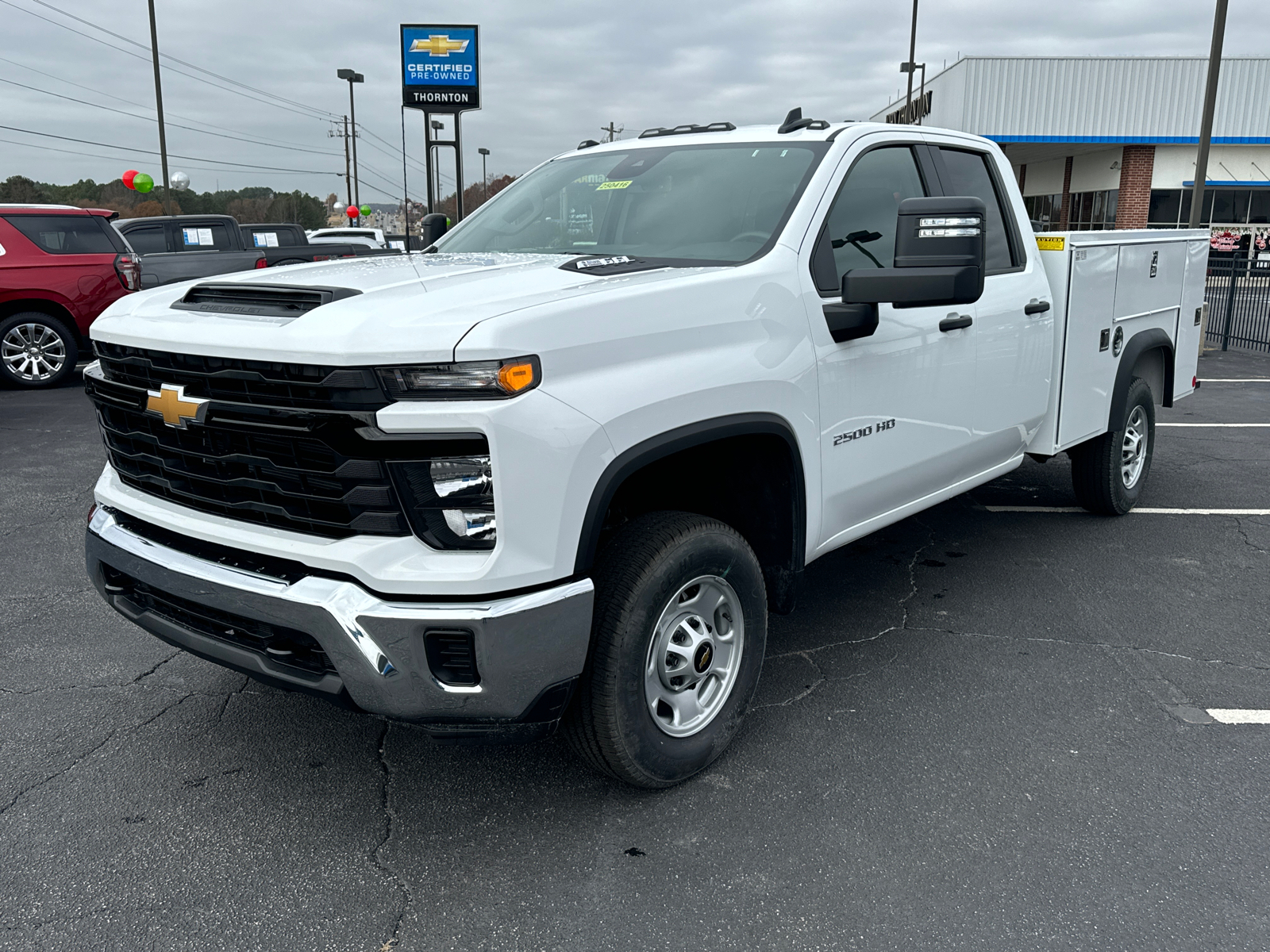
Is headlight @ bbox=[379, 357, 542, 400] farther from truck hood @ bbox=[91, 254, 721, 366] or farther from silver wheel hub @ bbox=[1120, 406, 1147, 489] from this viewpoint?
silver wheel hub @ bbox=[1120, 406, 1147, 489]

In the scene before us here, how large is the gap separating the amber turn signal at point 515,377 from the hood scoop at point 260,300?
57cm

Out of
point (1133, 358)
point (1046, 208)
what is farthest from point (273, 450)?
point (1046, 208)

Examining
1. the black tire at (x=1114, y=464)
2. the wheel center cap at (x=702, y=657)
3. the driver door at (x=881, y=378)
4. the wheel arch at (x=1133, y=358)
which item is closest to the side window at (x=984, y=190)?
the driver door at (x=881, y=378)

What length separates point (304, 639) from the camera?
2574 millimetres

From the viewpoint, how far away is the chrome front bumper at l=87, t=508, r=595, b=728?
244cm

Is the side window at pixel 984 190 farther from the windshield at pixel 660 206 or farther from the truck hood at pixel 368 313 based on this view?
the truck hood at pixel 368 313

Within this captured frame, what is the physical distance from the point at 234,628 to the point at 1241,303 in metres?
16.4

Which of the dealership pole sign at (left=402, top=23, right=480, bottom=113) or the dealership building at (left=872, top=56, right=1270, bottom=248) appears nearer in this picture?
the dealership pole sign at (left=402, top=23, right=480, bottom=113)

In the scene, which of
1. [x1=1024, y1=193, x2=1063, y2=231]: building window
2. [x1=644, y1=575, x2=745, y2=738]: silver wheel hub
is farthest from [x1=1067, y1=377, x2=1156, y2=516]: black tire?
[x1=1024, y1=193, x2=1063, y2=231]: building window

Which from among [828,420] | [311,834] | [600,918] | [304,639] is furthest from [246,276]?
[600,918]

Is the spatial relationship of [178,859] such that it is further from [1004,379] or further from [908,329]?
[1004,379]

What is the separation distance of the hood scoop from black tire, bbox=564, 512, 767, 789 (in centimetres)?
103

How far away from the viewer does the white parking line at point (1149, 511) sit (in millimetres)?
6262

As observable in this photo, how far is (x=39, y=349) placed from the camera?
1125 cm
